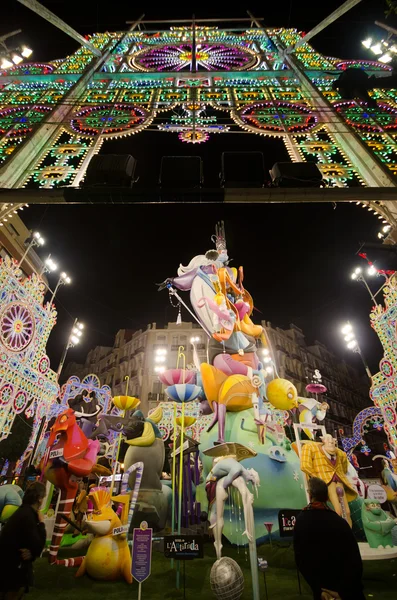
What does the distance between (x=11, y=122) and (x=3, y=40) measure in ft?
15.5

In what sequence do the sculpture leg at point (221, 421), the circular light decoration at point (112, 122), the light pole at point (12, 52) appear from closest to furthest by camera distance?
the circular light decoration at point (112, 122) → the sculpture leg at point (221, 421) → the light pole at point (12, 52)

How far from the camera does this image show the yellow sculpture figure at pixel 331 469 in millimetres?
5293

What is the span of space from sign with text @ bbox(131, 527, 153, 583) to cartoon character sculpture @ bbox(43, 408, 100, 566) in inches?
91.4

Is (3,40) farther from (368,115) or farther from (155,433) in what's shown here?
(155,433)

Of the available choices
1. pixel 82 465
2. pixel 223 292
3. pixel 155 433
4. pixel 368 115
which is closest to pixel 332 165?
pixel 368 115

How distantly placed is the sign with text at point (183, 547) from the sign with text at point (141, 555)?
0.77 ft

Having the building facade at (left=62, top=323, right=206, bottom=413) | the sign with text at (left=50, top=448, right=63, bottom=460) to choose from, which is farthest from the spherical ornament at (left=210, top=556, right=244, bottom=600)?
the building facade at (left=62, top=323, right=206, bottom=413)

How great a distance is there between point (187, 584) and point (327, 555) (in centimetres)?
340

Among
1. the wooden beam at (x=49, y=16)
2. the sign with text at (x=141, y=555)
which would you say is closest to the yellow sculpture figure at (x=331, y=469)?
the sign with text at (x=141, y=555)

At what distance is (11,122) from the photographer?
6051 millimetres

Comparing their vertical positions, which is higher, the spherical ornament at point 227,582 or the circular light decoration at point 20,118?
the circular light decoration at point 20,118

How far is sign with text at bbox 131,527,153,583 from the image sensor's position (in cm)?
380

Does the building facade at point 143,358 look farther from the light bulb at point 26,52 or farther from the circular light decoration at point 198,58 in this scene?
the light bulb at point 26,52

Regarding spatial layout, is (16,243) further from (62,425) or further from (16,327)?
(62,425)
